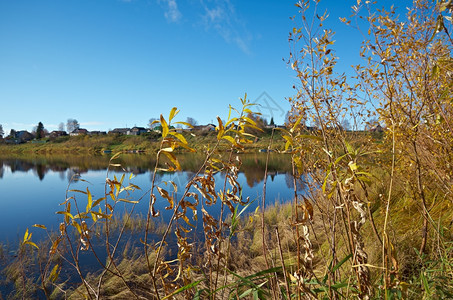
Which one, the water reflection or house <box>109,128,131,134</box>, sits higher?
house <box>109,128,131,134</box>

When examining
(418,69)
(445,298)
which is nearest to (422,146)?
(418,69)

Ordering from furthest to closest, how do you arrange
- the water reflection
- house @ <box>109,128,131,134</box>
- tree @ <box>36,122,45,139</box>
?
house @ <box>109,128,131,134</box>
tree @ <box>36,122,45,139</box>
the water reflection

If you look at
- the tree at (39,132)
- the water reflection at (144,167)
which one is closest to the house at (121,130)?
the tree at (39,132)

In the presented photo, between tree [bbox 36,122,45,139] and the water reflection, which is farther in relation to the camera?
tree [bbox 36,122,45,139]

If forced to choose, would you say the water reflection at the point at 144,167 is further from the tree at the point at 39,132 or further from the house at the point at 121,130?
the house at the point at 121,130

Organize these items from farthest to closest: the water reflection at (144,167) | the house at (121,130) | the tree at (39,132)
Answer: the house at (121,130), the tree at (39,132), the water reflection at (144,167)

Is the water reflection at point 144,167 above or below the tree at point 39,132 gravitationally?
below

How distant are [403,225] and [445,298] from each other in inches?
103

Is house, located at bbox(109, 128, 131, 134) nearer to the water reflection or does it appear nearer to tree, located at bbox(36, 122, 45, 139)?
tree, located at bbox(36, 122, 45, 139)

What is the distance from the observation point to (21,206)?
1111 cm

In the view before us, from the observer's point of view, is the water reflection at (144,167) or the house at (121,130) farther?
the house at (121,130)

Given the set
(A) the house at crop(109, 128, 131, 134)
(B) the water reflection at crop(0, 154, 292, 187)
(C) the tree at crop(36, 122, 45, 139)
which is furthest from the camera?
(A) the house at crop(109, 128, 131, 134)

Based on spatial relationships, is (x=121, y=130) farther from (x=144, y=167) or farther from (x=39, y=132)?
(x=144, y=167)

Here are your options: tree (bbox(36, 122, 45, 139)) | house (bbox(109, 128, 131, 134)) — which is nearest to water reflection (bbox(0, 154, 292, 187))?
tree (bbox(36, 122, 45, 139))
